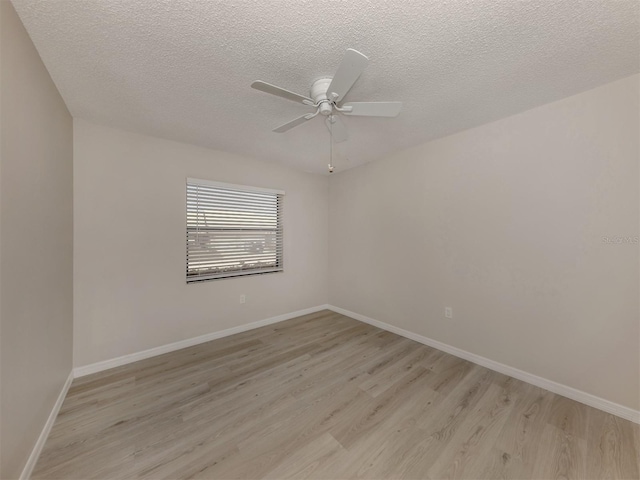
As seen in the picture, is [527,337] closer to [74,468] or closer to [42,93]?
[74,468]

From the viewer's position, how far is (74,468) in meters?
1.39

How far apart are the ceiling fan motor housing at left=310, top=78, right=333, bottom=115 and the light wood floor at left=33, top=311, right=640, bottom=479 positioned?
7.34ft

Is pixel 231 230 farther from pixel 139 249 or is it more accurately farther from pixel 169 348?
pixel 169 348

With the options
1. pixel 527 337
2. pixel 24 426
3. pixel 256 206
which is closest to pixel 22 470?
pixel 24 426

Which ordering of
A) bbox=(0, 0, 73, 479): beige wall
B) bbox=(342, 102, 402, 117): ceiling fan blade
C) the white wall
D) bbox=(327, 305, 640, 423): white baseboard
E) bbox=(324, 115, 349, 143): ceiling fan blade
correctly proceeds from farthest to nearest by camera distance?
the white wall < bbox=(324, 115, 349, 143): ceiling fan blade < bbox=(327, 305, 640, 423): white baseboard < bbox=(342, 102, 402, 117): ceiling fan blade < bbox=(0, 0, 73, 479): beige wall

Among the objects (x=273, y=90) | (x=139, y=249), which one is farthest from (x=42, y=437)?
(x=273, y=90)

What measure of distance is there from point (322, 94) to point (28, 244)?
1.99 meters

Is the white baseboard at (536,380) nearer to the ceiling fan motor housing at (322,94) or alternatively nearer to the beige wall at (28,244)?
the ceiling fan motor housing at (322,94)

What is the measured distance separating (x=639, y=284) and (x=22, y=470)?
156 inches

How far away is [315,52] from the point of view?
4.84 ft

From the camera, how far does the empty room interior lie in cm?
132

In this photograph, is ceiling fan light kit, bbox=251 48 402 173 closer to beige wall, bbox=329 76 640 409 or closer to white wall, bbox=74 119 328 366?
beige wall, bbox=329 76 640 409

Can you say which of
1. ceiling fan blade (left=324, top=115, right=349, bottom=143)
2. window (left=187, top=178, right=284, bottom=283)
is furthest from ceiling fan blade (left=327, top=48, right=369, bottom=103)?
window (left=187, top=178, right=284, bottom=283)

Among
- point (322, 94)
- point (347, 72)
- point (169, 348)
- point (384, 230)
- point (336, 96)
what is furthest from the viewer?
point (384, 230)
